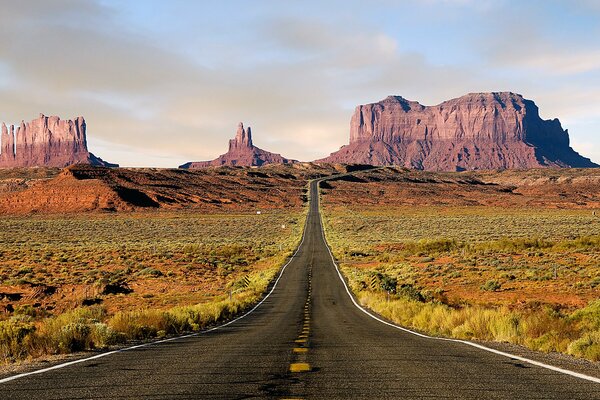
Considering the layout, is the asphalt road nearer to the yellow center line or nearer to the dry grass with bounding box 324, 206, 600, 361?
the yellow center line

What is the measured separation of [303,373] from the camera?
759cm

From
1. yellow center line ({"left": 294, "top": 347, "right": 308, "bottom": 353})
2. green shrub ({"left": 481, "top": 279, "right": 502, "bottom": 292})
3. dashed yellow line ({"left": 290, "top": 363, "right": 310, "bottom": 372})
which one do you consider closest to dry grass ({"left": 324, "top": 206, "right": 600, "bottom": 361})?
green shrub ({"left": 481, "top": 279, "right": 502, "bottom": 292})

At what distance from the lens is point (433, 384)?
673 centimetres

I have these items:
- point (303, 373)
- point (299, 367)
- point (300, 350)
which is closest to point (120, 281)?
point (300, 350)

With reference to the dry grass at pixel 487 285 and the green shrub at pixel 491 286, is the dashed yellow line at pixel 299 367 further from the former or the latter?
the green shrub at pixel 491 286

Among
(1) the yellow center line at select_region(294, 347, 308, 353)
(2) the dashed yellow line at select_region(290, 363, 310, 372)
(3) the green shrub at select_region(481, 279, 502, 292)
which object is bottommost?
(3) the green shrub at select_region(481, 279, 502, 292)

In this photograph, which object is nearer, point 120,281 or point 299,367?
point 299,367

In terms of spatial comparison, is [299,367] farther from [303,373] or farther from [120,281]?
[120,281]

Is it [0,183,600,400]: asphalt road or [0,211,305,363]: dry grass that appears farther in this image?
[0,211,305,363]: dry grass

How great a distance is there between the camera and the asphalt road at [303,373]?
20.3 feet

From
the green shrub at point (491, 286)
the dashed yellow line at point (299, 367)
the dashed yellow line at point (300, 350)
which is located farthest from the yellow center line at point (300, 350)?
the green shrub at point (491, 286)

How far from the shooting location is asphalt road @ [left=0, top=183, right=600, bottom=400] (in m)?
6.20

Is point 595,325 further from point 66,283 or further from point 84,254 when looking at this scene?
point 84,254

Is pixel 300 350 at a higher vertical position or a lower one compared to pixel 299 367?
lower
